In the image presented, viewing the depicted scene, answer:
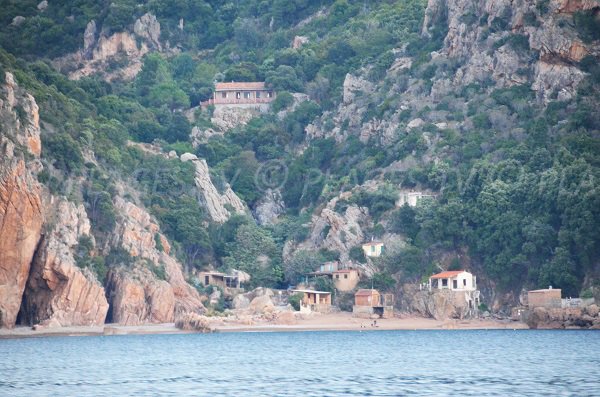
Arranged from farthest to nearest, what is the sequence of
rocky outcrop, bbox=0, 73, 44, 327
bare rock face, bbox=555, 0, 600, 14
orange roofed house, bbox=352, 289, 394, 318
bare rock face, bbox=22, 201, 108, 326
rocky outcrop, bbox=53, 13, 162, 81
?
rocky outcrop, bbox=53, 13, 162, 81 → bare rock face, bbox=555, 0, 600, 14 → orange roofed house, bbox=352, 289, 394, 318 → bare rock face, bbox=22, 201, 108, 326 → rocky outcrop, bbox=0, 73, 44, 327

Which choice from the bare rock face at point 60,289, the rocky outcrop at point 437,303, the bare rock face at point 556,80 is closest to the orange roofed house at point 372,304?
the rocky outcrop at point 437,303

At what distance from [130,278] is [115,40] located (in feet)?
147

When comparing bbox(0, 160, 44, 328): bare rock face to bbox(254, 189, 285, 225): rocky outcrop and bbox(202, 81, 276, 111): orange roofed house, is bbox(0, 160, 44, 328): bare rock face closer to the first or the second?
bbox(254, 189, 285, 225): rocky outcrop

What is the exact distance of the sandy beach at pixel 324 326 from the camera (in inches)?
3118

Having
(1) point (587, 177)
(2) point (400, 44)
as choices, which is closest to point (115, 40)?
(2) point (400, 44)

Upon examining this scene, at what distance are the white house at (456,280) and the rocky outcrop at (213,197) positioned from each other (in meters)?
19.9

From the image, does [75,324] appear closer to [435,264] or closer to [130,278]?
[130,278]

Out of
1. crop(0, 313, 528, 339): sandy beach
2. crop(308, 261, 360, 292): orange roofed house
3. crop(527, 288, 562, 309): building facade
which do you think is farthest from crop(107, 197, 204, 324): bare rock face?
→ crop(527, 288, 562, 309): building facade

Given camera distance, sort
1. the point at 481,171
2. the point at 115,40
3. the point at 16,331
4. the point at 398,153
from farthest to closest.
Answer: the point at 115,40, the point at 398,153, the point at 481,171, the point at 16,331

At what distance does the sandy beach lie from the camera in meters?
79.2

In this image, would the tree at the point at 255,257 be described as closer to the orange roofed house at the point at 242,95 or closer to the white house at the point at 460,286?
the white house at the point at 460,286

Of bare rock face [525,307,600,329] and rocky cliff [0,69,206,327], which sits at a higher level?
rocky cliff [0,69,206,327]

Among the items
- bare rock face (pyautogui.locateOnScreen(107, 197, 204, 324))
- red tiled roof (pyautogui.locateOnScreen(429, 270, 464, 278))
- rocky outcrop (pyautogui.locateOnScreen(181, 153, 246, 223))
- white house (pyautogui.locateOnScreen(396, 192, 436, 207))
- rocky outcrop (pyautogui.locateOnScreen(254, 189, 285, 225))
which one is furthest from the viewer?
rocky outcrop (pyautogui.locateOnScreen(254, 189, 285, 225))

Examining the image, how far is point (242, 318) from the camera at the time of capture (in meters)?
82.6
